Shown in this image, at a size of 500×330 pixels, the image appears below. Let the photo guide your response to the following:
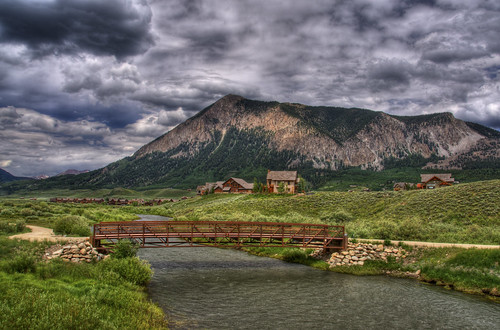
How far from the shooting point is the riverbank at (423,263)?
2547 cm

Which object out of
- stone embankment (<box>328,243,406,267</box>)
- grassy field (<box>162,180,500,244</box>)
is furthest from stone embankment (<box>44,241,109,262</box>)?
grassy field (<box>162,180,500,244</box>)

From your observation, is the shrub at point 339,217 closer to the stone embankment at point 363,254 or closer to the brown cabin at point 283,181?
the stone embankment at point 363,254

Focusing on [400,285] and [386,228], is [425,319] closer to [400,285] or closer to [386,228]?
[400,285]

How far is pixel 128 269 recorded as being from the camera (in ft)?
79.8

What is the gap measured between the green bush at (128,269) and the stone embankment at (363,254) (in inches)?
768

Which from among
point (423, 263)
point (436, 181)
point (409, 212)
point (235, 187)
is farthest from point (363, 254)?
point (235, 187)

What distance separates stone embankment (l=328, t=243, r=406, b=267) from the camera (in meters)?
32.4

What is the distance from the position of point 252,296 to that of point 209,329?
264 inches

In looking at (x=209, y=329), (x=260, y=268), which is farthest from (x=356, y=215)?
(x=209, y=329)

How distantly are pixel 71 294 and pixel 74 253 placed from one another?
1077cm

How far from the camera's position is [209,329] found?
677 inches

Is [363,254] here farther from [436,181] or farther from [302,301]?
[436,181]

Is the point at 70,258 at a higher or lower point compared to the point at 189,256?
higher

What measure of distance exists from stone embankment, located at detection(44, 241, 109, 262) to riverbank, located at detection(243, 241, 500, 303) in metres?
21.5
